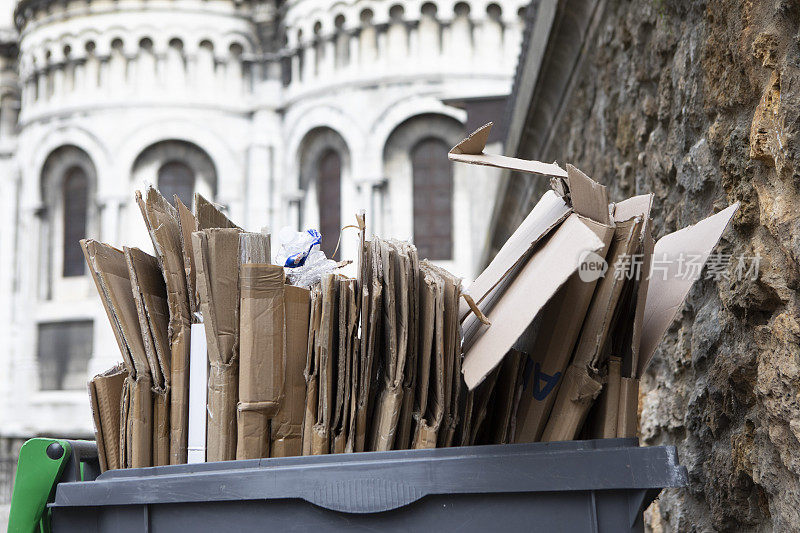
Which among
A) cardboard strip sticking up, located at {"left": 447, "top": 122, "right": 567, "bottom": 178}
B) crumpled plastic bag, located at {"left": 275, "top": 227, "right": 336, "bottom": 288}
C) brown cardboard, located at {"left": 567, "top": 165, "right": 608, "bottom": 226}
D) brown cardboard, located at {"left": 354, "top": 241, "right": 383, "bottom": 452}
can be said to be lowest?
brown cardboard, located at {"left": 354, "top": 241, "right": 383, "bottom": 452}

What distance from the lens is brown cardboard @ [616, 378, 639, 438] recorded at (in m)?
1.85

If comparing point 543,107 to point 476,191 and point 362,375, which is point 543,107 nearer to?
point 362,375

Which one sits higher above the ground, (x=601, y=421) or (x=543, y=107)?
(x=543, y=107)

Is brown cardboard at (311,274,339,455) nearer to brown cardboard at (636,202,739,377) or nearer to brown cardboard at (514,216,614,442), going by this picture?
brown cardboard at (514,216,614,442)

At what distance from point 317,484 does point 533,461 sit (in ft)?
1.37

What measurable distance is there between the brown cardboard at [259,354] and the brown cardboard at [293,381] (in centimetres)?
1

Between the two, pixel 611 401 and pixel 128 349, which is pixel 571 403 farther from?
pixel 128 349

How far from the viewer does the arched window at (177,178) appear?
73.3ft

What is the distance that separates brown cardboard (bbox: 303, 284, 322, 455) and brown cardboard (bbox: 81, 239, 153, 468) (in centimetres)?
36

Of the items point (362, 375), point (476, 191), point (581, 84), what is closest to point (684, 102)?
point (362, 375)

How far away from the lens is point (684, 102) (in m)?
2.86

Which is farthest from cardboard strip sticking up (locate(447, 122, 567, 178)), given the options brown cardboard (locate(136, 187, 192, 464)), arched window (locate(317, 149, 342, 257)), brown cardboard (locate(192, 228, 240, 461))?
arched window (locate(317, 149, 342, 257))

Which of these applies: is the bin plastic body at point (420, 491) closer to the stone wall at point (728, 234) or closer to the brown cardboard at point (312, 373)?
the brown cardboard at point (312, 373)

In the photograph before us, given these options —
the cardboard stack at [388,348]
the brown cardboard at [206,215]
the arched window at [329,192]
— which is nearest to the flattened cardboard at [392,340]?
the cardboard stack at [388,348]
